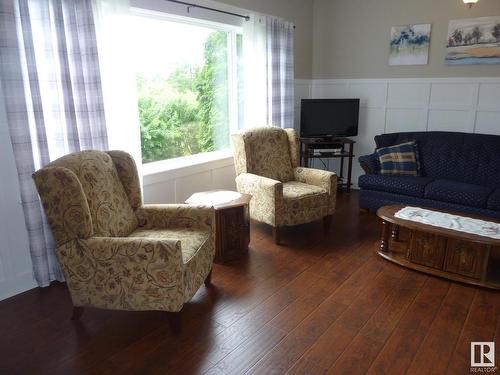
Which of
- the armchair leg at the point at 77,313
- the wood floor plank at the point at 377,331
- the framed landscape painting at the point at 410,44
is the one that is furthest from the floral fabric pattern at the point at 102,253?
the framed landscape painting at the point at 410,44

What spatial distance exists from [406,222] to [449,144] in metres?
1.74

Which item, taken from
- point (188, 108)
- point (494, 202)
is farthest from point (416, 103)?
point (188, 108)

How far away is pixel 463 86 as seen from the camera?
4207 millimetres

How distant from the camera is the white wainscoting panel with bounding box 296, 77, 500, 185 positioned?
412cm

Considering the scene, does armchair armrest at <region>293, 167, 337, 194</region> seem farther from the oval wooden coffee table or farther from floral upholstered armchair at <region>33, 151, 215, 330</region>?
floral upholstered armchair at <region>33, 151, 215, 330</region>

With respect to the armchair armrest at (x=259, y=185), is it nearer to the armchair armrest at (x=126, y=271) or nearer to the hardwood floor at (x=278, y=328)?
the hardwood floor at (x=278, y=328)

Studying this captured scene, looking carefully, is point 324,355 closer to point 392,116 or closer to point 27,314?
point 27,314

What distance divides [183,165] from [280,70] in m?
1.71

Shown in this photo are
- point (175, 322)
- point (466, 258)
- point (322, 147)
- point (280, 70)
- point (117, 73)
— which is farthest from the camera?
point (322, 147)

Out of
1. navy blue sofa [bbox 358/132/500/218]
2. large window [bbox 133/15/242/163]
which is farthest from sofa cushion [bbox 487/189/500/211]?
large window [bbox 133/15/242/163]

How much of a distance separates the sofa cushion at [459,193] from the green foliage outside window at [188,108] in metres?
2.23

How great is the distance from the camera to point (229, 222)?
119 inches

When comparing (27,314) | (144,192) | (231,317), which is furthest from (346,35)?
(27,314)

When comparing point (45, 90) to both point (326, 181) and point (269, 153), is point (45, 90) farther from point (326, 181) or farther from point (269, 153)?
point (326, 181)
